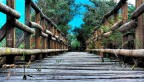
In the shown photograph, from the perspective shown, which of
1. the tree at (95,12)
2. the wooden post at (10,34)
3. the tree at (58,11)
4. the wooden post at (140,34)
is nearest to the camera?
the wooden post at (10,34)

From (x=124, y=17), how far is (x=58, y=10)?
1970 cm

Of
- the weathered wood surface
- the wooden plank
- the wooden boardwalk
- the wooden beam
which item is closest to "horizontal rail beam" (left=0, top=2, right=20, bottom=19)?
the wooden beam

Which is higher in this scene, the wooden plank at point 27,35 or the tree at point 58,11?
the tree at point 58,11

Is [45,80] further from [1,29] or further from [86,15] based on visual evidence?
[86,15]

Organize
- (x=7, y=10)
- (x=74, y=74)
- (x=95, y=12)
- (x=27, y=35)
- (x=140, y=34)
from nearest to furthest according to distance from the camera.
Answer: (x=74, y=74) → (x=7, y=10) → (x=140, y=34) → (x=27, y=35) → (x=95, y=12)

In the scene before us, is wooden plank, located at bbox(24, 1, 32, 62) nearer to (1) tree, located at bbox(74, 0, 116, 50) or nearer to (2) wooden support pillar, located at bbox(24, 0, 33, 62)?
(2) wooden support pillar, located at bbox(24, 0, 33, 62)

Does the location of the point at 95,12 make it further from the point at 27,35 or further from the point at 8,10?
the point at 8,10

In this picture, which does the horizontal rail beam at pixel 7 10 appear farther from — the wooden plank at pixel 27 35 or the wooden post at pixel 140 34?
the wooden post at pixel 140 34

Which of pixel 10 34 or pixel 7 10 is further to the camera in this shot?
pixel 10 34

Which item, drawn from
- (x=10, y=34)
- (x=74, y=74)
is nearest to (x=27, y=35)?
(x=10, y=34)

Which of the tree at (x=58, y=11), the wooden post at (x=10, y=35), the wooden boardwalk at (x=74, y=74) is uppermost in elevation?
the tree at (x=58, y=11)

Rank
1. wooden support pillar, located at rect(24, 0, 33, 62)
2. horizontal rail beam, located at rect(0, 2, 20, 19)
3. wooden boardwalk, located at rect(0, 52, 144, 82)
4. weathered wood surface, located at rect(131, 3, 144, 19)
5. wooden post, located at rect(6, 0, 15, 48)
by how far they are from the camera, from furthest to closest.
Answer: wooden support pillar, located at rect(24, 0, 33, 62)
wooden post, located at rect(6, 0, 15, 48)
weathered wood surface, located at rect(131, 3, 144, 19)
horizontal rail beam, located at rect(0, 2, 20, 19)
wooden boardwalk, located at rect(0, 52, 144, 82)

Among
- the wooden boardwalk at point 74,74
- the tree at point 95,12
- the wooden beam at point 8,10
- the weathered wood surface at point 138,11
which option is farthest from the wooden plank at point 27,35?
the tree at point 95,12

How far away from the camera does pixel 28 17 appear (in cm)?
548
